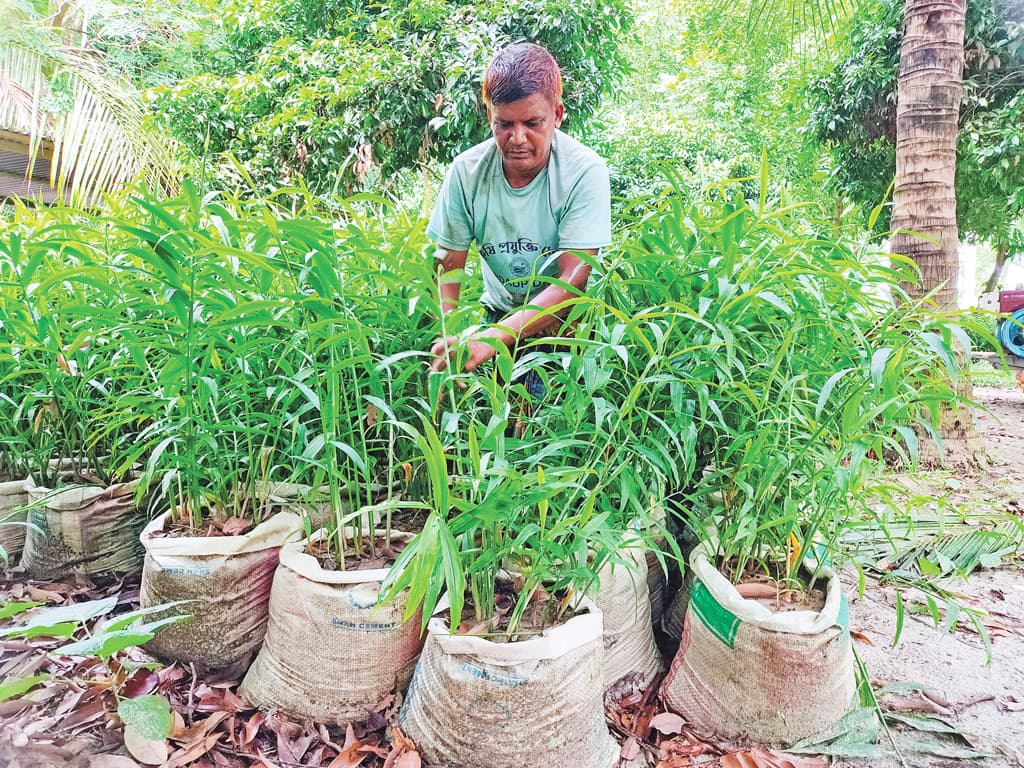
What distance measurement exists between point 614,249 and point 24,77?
6130 millimetres

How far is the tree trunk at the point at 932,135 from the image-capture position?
102 inches

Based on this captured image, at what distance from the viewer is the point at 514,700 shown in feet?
3.17

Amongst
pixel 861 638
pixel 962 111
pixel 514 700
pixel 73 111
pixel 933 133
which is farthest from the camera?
pixel 73 111

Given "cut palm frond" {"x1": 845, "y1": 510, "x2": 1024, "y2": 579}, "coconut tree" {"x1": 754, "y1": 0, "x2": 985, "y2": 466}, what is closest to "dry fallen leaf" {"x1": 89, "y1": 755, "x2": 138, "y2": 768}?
"cut palm frond" {"x1": 845, "y1": 510, "x2": 1024, "y2": 579}

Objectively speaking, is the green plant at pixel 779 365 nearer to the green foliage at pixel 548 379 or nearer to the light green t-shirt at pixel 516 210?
the green foliage at pixel 548 379

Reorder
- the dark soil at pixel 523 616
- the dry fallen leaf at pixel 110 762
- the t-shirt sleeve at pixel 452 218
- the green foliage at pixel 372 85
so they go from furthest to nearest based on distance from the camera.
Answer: the green foliage at pixel 372 85 → the t-shirt sleeve at pixel 452 218 → the dark soil at pixel 523 616 → the dry fallen leaf at pixel 110 762

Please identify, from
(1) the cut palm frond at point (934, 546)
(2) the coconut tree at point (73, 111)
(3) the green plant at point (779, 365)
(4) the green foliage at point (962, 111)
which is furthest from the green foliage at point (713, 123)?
(3) the green plant at point (779, 365)

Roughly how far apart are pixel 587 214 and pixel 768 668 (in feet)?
2.95

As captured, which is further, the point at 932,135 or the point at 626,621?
the point at 932,135

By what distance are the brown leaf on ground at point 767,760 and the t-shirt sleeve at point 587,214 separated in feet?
3.12

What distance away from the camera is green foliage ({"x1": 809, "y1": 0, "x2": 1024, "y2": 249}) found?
13.5ft

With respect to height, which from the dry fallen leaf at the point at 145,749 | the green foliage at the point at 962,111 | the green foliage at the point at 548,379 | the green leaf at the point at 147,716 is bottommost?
the dry fallen leaf at the point at 145,749

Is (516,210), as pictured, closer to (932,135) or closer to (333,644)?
(333,644)

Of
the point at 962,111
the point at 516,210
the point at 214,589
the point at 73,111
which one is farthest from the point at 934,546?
the point at 73,111
